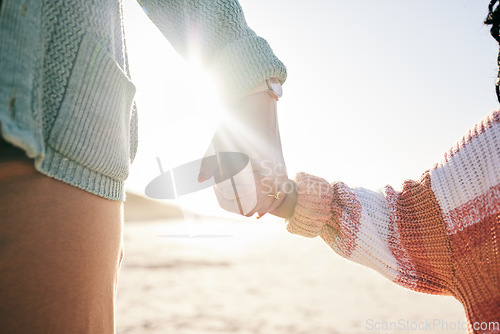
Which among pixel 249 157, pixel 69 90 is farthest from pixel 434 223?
pixel 69 90

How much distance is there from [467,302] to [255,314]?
3.08 meters

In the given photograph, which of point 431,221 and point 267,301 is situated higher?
point 431,221

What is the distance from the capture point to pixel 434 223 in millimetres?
1286

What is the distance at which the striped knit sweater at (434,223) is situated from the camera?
1152 millimetres

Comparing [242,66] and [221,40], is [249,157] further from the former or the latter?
[221,40]

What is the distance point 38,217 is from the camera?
680 mm

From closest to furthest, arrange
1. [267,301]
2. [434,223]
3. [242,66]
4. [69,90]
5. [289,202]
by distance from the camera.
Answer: [69,90] < [242,66] < [434,223] < [289,202] < [267,301]

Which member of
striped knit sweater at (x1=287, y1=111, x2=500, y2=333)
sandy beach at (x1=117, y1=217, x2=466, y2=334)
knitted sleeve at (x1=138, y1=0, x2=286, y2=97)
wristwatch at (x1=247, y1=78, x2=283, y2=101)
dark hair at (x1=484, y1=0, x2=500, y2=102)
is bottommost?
sandy beach at (x1=117, y1=217, x2=466, y2=334)

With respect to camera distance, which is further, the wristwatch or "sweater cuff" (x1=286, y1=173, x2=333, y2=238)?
"sweater cuff" (x1=286, y1=173, x2=333, y2=238)

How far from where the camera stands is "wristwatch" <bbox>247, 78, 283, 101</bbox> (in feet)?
3.88

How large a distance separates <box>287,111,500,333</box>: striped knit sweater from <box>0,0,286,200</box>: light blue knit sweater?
0.82 meters

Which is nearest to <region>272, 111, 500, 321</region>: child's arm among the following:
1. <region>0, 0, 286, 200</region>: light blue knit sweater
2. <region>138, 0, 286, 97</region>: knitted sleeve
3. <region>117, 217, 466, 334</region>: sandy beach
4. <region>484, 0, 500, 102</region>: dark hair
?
<region>484, 0, 500, 102</region>: dark hair

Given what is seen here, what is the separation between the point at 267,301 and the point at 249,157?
3.69 m

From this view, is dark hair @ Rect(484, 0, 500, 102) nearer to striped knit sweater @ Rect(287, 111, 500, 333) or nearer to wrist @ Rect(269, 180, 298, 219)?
striped knit sweater @ Rect(287, 111, 500, 333)
